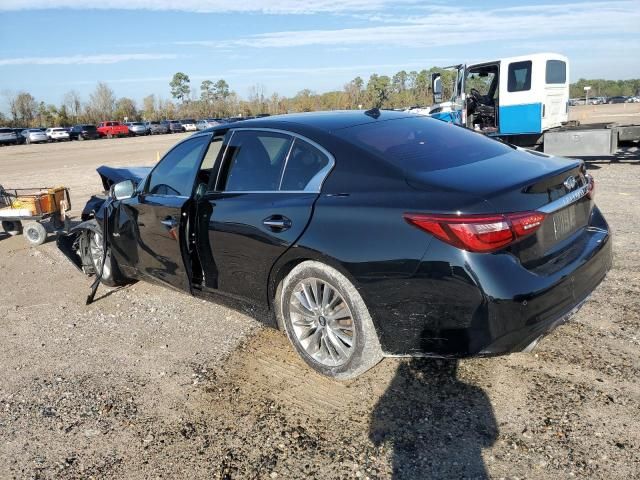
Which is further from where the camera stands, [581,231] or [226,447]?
[581,231]

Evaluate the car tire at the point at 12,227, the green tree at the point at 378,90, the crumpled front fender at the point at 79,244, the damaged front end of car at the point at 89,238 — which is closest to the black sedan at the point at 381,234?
the damaged front end of car at the point at 89,238

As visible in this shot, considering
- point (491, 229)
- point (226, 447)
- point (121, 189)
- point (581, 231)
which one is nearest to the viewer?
point (491, 229)

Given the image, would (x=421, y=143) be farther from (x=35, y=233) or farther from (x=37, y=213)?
(x=35, y=233)

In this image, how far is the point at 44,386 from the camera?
144 inches

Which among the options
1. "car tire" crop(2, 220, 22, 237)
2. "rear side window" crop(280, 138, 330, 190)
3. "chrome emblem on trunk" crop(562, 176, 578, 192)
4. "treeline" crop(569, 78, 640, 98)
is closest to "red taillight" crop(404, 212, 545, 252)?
"chrome emblem on trunk" crop(562, 176, 578, 192)

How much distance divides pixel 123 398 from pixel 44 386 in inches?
25.2

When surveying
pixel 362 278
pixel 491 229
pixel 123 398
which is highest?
pixel 491 229

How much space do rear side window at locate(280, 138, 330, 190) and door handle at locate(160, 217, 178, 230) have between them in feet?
3.61

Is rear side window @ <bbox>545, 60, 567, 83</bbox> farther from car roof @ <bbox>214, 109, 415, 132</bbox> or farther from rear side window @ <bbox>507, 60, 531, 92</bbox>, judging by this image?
car roof @ <bbox>214, 109, 415, 132</bbox>

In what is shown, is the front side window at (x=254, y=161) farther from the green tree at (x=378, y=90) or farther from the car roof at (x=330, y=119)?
the green tree at (x=378, y=90)

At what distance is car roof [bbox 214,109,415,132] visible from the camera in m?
3.62

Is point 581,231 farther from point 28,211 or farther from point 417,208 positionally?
point 28,211

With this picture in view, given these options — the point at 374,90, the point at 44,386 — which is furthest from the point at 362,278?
the point at 374,90

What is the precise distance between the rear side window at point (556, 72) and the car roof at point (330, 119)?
34.1 ft
